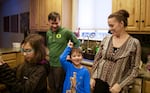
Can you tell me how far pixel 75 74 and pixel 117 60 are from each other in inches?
15.9

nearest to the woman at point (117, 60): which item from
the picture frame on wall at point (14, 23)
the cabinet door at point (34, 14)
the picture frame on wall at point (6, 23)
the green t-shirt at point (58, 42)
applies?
Answer: the green t-shirt at point (58, 42)

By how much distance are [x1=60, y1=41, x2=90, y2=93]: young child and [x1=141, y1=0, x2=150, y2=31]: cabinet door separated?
1081 millimetres

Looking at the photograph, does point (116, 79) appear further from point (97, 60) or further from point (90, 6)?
point (90, 6)

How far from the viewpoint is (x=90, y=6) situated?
12.5 feet

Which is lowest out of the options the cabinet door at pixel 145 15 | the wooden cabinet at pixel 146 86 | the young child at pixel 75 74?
the wooden cabinet at pixel 146 86

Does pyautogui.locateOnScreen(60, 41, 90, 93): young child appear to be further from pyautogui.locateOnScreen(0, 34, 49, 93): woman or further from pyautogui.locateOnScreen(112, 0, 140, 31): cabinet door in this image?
pyautogui.locateOnScreen(112, 0, 140, 31): cabinet door

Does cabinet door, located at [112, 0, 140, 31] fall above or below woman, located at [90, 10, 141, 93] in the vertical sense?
above

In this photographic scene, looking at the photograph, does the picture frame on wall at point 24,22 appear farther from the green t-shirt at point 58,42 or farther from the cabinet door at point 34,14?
the green t-shirt at point 58,42

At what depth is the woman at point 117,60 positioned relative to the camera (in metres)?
1.88

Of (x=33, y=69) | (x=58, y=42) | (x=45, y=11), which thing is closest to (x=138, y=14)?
(x=58, y=42)

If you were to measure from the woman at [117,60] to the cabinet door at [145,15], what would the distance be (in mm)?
689

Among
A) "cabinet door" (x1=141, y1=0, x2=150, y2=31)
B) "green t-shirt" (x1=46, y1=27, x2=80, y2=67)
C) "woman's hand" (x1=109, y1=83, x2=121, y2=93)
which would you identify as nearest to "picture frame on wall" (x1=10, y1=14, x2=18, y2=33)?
"green t-shirt" (x1=46, y1=27, x2=80, y2=67)

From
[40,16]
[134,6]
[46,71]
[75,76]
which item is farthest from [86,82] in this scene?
[40,16]

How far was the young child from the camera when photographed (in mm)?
1863
